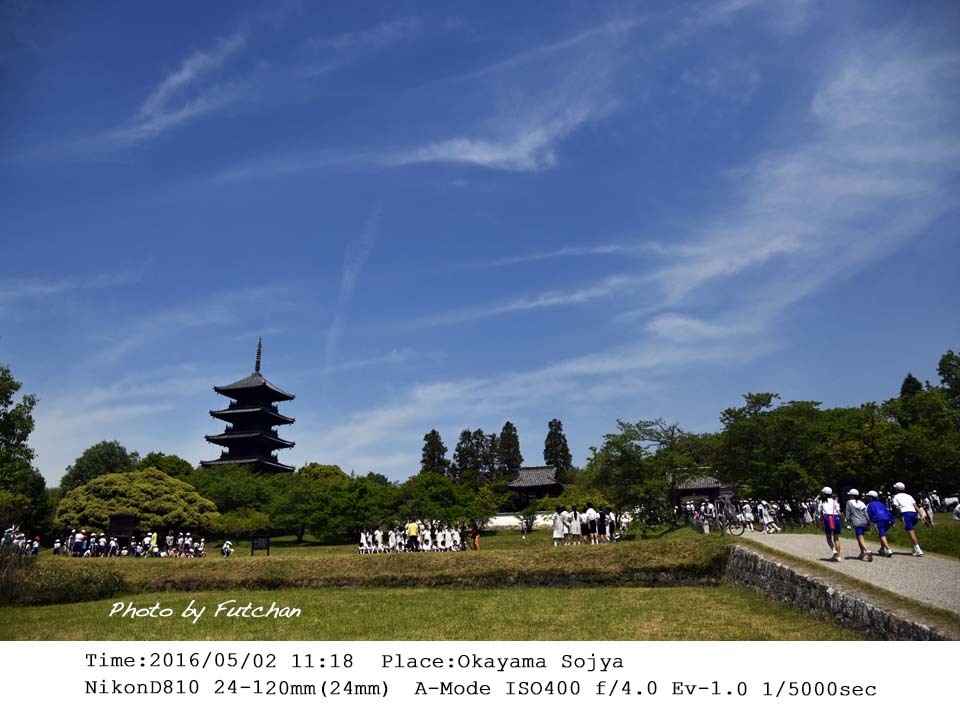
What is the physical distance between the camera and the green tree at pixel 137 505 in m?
35.2

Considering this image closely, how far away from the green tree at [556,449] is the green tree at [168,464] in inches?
1486

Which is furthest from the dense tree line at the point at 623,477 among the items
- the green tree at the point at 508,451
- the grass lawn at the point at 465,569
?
the green tree at the point at 508,451

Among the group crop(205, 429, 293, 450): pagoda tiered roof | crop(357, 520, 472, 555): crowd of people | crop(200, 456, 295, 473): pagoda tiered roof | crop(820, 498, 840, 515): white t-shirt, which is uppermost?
crop(205, 429, 293, 450): pagoda tiered roof

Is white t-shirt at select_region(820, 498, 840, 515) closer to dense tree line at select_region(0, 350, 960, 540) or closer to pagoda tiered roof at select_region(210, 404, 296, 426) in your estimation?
dense tree line at select_region(0, 350, 960, 540)

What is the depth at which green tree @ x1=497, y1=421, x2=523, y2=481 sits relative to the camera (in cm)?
6775

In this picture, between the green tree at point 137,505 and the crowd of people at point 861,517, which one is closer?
the crowd of people at point 861,517

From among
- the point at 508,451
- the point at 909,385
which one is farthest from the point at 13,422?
the point at 909,385

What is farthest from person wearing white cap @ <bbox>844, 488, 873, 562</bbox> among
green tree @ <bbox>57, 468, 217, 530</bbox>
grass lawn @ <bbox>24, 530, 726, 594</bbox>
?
green tree @ <bbox>57, 468, 217, 530</bbox>

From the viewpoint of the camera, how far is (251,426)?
62062 mm

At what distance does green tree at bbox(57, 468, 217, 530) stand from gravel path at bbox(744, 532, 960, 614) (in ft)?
113

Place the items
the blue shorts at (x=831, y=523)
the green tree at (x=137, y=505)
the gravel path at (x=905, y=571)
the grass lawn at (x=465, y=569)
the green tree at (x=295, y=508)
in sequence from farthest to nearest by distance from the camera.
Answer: the green tree at (x=137, y=505)
the green tree at (x=295, y=508)
the grass lawn at (x=465, y=569)
the blue shorts at (x=831, y=523)
the gravel path at (x=905, y=571)

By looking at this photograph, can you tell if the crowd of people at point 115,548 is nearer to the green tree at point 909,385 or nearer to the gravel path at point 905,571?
the gravel path at point 905,571

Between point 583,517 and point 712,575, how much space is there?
292 inches

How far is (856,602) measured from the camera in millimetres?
7402
